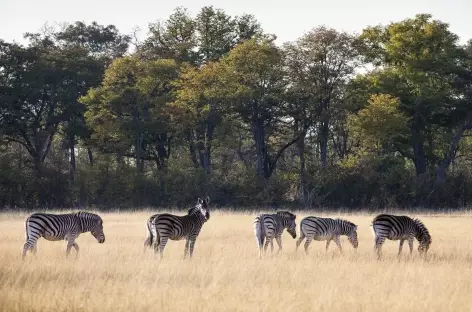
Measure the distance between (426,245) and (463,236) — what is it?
271 inches

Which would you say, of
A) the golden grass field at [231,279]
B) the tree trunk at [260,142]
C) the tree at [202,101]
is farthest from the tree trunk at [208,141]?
the golden grass field at [231,279]

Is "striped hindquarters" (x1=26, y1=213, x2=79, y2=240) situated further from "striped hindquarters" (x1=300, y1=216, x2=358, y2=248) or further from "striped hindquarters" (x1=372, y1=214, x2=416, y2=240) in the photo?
"striped hindquarters" (x1=372, y1=214, x2=416, y2=240)

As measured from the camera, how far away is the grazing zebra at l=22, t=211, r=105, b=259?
1964 cm

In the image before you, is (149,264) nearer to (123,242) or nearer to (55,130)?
(123,242)

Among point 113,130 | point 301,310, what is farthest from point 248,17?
point 301,310

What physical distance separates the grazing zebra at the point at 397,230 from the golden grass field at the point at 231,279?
0.44 meters

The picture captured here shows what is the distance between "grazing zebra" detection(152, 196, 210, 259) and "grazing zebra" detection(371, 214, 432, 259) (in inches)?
167

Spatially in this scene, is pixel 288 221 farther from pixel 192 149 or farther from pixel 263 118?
pixel 192 149

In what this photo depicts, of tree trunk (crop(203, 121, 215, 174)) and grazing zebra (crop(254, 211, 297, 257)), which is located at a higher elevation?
tree trunk (crop(203, 121, 215, 174))

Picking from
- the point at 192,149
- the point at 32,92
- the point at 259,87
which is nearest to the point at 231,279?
the point at 259,87

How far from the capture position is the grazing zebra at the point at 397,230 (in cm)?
2075

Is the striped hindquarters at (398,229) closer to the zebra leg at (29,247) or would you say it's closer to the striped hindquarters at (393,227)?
the striped hindquarters at (393,227)

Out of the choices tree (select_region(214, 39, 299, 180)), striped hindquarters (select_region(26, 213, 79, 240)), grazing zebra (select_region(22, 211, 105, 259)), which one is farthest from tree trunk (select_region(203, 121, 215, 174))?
striped hindquarters (select_region(26, 213, 79, 240))

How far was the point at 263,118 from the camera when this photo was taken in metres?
51.6
